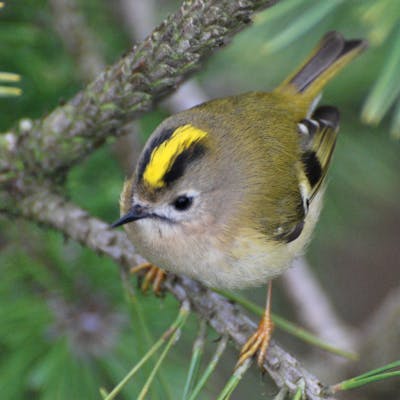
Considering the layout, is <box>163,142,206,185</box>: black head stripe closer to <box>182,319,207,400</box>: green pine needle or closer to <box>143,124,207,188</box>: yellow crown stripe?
<box>143,124,207,188</box>: yellow crown stripe

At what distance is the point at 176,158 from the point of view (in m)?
1.45

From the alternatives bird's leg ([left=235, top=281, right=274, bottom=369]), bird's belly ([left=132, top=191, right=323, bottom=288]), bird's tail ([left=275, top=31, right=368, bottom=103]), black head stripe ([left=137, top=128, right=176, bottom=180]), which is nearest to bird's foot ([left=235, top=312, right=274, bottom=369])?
bird's leg ([left=235, top=281, right=274, bottom=369])

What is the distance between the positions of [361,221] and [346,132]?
18.8 inches

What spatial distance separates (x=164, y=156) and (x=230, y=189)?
0.25 metres

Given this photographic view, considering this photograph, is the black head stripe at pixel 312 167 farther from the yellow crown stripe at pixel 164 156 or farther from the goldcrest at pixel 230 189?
the yellow crown stripe at pixel 164 156

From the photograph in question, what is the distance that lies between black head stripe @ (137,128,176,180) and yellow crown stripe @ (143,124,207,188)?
11 millimetres

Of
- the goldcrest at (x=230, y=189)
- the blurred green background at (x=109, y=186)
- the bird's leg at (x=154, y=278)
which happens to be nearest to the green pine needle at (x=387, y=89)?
the blurred green background at (x=109, y=186)

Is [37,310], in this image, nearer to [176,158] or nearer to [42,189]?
[42,189]

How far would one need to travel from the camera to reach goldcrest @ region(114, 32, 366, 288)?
57.2 inches

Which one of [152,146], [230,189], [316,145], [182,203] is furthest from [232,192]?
[316,145]

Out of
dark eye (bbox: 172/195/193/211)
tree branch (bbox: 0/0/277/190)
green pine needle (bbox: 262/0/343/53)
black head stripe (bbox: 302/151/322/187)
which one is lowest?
black head stripe (bbox: 302/151/322/187)

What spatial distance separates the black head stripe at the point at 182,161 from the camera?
1.45 m

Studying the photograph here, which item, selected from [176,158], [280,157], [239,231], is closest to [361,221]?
[280,157]

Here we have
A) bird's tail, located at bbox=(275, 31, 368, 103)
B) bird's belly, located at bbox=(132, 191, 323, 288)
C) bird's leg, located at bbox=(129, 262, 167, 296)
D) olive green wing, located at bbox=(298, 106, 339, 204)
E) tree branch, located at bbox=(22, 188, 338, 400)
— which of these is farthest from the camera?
bird's tail, located at bbox=(275, 31, 368, 103)
